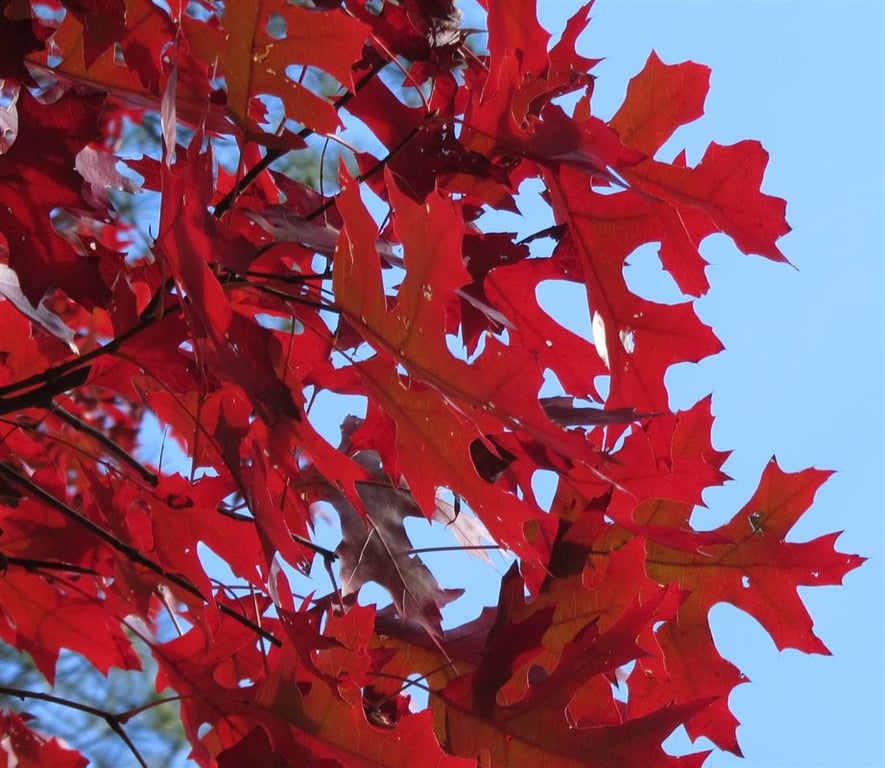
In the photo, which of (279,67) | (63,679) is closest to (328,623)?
(279,67)

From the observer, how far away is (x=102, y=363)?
961 millimetres

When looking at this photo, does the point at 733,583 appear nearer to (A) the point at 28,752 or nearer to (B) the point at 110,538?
(B) the point at 110,538

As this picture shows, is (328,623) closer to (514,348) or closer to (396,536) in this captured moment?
(396,536)

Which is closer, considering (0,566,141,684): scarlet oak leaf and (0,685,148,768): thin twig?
(0,685,148,768): thin twig

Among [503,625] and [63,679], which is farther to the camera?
[63,679]

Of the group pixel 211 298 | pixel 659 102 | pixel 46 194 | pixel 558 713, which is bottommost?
pixel 558 713

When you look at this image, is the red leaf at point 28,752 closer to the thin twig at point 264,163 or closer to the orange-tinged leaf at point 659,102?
the thin twig at point 264,163

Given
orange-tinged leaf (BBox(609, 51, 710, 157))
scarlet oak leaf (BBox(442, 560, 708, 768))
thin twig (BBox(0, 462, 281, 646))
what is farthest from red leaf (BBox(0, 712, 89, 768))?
orange-tinged leaf (BBox(609, 51, 710, 157))

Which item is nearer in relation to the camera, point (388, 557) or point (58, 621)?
point (388, 557)

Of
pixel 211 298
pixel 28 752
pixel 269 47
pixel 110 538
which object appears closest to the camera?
pixel 211 298

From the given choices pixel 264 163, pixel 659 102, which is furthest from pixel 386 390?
pixel 659 102

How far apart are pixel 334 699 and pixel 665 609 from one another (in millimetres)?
287

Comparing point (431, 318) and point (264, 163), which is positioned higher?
point (264, 163)

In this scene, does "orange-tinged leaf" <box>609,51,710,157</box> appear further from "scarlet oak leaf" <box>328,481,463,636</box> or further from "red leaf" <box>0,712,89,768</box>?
"red leaf" <box>0,712,89,768</box>
